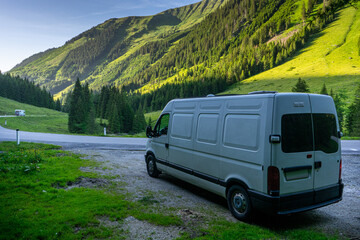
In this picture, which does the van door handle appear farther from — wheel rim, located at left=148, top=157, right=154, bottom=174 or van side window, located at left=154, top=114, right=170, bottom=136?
wheel rim, located at left=148, top=157, right=154, bottom=174

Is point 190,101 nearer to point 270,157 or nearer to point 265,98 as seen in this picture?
point 265,98

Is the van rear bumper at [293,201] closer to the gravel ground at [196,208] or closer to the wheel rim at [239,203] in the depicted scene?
the wheel rim at [239,203]

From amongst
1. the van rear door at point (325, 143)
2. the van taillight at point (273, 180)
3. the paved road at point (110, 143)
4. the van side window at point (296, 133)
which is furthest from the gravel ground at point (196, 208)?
the paved road at point (110, 143)

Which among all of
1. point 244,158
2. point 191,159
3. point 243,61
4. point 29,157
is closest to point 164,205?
point 191,159

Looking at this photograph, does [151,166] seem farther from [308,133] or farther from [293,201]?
[308,133]

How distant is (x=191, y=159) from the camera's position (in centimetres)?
730

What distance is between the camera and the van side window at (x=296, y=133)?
196 inches

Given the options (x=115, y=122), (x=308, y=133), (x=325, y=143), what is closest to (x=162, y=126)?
(x=308, y=133)

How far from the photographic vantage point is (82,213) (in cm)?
552

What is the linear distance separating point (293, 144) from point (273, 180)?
89 centimetres

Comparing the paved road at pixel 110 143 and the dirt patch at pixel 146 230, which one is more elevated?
the paved road at pixel 110 143

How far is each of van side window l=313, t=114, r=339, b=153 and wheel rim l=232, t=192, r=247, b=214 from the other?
202cm

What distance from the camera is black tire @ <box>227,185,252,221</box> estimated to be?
17.6 ft

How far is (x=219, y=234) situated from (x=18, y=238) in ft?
12.5
